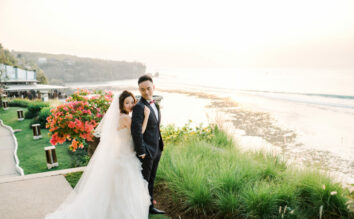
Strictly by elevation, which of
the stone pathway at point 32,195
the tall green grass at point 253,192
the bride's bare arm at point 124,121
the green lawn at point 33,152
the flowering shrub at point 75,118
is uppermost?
the bride's bare arm at point 124,121

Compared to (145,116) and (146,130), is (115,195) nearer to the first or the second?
(146,130)

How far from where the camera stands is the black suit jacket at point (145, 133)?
11.3 feet

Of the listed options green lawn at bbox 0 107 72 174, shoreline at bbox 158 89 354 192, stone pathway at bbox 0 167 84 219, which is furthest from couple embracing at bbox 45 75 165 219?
green lawn at bbox 0 107 72 174

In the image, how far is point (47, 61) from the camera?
14375 centimetres

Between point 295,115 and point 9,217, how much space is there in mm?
21861

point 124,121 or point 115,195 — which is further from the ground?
point 124,121

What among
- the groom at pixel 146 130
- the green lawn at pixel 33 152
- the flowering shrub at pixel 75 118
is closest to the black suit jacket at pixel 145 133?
the groom at pixel 146 130

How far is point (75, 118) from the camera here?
669cm

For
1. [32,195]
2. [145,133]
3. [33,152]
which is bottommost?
[33,152]

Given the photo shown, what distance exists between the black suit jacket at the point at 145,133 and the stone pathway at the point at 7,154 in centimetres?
686

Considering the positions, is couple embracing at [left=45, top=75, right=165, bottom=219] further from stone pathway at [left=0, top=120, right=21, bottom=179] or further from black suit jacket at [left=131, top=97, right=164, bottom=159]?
stone pathway at [left=0, top=120, right=21, bottom=179]

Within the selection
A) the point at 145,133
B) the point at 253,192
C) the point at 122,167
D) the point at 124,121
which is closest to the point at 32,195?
the point at 122,167

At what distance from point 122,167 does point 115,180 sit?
0.22 meters

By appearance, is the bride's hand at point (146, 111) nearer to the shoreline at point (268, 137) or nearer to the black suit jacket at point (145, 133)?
the black suit jacket at point (145, 133)
